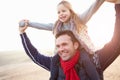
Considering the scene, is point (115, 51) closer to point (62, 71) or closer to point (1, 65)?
point (62, 71)

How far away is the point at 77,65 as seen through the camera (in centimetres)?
502

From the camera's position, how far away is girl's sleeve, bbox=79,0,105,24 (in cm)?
500

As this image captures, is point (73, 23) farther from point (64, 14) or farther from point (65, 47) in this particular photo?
point (65, 47)

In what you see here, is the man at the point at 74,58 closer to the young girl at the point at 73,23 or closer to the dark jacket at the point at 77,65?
the dark jacket at the point at 77,65

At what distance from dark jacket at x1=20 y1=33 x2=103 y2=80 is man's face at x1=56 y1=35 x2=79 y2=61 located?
175mm

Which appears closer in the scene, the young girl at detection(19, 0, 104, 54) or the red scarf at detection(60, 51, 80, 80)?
the red scarf at detection(60, 51, 80, 80)

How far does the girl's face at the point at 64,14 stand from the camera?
5895mm

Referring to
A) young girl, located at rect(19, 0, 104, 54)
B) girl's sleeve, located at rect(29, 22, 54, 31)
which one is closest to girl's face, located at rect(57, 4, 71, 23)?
young girl, located at rect(19, 0, 104, 54)

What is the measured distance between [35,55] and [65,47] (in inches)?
33.9

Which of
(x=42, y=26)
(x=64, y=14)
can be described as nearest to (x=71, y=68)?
(x=64, y=14)

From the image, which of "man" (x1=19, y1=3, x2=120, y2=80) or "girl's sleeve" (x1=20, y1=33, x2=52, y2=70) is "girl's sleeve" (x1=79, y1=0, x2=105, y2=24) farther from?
"girl's sleeve" (x1=20, y1=33, x2=52, y2=70)

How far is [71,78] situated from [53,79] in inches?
13.7

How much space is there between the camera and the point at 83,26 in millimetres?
5691

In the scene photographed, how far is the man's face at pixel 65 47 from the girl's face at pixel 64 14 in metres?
0.96
